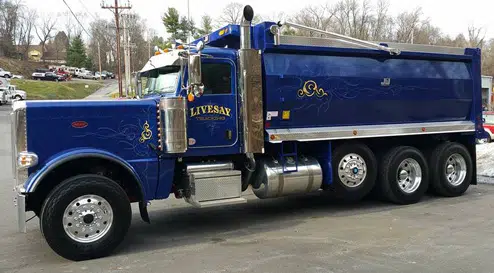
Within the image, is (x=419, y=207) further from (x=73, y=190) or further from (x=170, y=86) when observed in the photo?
(x=73, y=190)

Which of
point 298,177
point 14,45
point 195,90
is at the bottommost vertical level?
point 298,177

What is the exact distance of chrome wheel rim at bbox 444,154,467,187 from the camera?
9.54 m

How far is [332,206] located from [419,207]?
5.21ft

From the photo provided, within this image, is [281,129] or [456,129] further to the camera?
[456,129]

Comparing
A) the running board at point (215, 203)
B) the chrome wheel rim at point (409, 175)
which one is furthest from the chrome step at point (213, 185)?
the chrome wheel rim at point (409, 175)

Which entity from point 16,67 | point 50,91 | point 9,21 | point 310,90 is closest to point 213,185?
point 310,90

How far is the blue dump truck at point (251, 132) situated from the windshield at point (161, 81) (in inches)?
0.9

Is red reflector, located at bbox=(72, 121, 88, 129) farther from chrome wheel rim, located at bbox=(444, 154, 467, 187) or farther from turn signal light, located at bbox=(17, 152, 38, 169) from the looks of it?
chrome wheel rim, located at bbox=(444, 154, 467, 187)

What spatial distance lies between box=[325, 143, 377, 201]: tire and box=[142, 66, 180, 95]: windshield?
10.3 feet

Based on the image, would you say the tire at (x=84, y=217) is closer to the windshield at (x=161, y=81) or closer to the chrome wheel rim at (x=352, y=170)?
the windshield at (x=161, y=81)

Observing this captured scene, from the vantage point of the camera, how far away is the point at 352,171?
26.9 ft

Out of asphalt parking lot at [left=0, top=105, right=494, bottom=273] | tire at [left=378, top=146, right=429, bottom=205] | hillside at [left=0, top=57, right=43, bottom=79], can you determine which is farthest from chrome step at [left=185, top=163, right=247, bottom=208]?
hillside at [left=0, top=57, right=43, bottom=79]

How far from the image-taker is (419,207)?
28.0 feet

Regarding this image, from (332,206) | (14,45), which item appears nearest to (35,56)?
(14,45)
